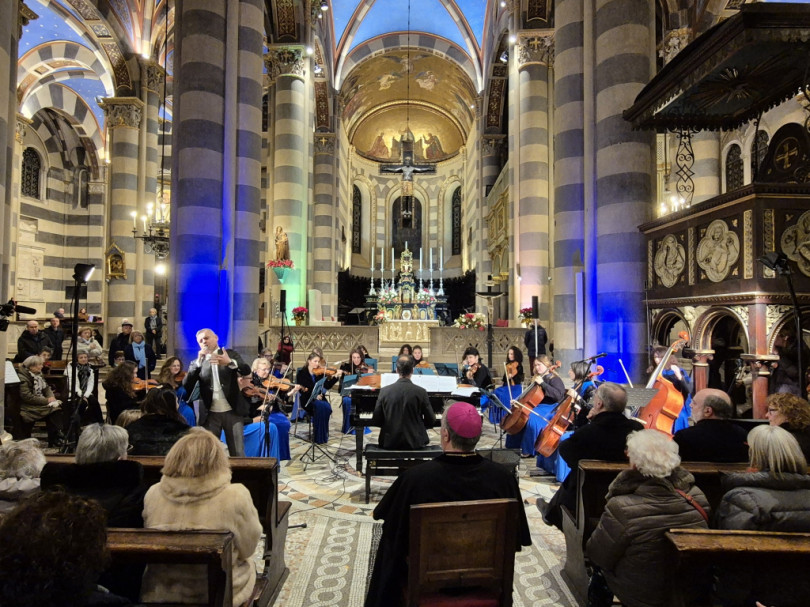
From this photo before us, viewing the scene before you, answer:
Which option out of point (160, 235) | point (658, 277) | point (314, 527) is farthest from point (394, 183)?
point (314, 527)

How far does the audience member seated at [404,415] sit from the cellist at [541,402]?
1.97 metres

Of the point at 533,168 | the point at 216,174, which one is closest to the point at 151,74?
the point at 216,174

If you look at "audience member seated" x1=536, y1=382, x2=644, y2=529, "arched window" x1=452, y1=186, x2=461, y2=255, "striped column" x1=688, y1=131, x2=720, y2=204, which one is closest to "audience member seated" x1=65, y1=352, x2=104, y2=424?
"audience member seated" x1=536, y1=382, x2=644, y2=529

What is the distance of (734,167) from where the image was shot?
51.7 ft

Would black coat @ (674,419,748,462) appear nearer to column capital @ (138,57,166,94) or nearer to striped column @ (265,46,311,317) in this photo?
striped column @ (265,46,311,317)

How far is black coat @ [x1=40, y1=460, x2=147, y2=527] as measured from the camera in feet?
8.21

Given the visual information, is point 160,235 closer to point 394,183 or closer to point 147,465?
point 147,465

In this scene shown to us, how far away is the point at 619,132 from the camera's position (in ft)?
29.6

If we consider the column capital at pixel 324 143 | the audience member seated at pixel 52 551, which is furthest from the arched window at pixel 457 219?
the audience member seated at pixel 52 551

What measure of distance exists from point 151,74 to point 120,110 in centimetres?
186

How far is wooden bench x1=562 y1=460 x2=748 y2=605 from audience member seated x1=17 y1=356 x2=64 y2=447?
718 cm

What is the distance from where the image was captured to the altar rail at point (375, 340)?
14539mm

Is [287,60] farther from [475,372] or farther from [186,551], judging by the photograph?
[186,551]

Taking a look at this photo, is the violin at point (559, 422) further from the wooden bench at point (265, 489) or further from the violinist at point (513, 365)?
the wooden bench at point (265, 489)
